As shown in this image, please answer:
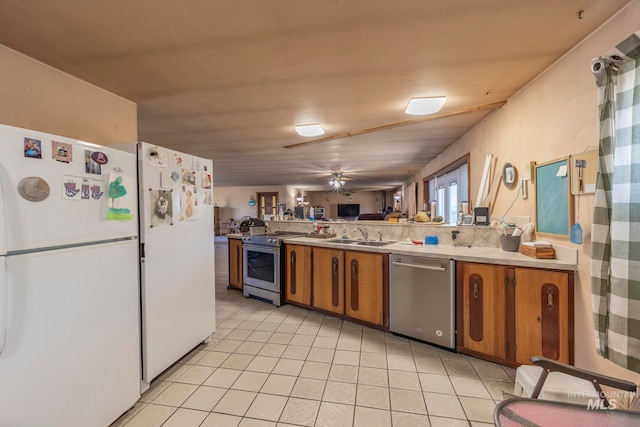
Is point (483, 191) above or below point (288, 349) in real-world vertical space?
above

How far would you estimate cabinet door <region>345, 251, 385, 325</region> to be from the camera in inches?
103

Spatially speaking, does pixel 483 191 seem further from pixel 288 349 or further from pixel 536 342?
pixel 288 349

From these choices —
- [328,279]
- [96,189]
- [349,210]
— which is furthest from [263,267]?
[349,210]

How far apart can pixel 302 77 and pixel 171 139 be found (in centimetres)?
274

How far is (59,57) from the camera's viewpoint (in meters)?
1.74

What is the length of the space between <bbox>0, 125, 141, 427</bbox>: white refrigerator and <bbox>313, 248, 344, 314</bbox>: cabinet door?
1.88m

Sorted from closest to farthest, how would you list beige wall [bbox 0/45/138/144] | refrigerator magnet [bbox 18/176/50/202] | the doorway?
refrigerator magnet [bbox 18/176/50/202]
beige wall [bbox 0/45/138/144]
the doorway

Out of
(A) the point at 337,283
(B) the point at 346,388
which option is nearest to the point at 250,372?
(B) the point at 346,388

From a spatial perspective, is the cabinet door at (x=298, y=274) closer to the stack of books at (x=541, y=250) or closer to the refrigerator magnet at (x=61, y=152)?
the stack of books at (x=541, y=250)

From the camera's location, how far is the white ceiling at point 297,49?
1.36 metres

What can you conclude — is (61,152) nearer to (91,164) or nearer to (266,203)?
(91,164)

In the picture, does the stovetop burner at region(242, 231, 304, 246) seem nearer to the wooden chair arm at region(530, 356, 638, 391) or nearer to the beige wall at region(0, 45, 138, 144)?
the beige wall at region(0, 45, 138, 144)

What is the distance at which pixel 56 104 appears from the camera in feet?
6.22

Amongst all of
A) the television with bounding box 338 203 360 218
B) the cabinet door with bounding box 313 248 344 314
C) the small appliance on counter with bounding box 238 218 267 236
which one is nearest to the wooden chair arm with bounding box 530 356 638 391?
the cabinet door with bounding box 313 248 344 314
